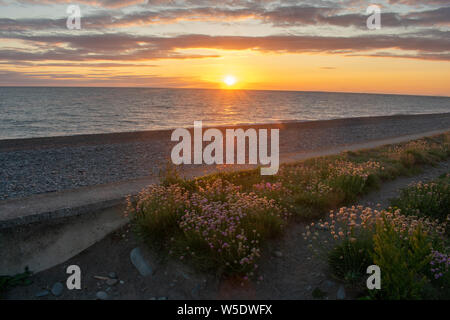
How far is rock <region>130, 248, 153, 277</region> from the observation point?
5.70 meters

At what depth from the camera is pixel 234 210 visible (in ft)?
20.2

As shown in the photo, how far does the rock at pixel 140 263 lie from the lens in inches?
224

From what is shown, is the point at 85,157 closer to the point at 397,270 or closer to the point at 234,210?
the point at 234,210

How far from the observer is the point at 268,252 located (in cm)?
594

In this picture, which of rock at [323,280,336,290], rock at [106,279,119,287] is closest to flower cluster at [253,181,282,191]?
rock at [323,280,336,290]

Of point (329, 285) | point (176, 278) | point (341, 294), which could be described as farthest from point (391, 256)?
point (176, 278)

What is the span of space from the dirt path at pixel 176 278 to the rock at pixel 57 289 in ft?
0.20

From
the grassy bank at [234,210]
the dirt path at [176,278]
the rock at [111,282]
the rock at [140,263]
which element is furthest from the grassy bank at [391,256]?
the rock at [111,282]

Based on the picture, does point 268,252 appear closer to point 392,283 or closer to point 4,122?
point 392,283

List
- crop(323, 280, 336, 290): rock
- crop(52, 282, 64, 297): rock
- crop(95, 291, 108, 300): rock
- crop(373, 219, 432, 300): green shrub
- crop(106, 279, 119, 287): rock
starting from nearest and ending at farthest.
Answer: crop(373, 219, 432, 300): green shrub → crop(323, 280, 336, 290): rock → crop(95, 291, 108, 300): rock → crop(52, 282, 64, 297): rock → crop(106, 279, 119, 287): rock

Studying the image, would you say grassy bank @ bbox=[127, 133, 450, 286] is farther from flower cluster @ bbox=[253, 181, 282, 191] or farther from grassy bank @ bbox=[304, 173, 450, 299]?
grassy bank @ bbox=[304, 173, 450, 299]

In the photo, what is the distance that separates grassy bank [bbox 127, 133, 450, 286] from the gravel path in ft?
14.3
